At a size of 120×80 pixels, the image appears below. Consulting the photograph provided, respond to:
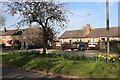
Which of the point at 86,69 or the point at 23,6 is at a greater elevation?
the point at 23,6

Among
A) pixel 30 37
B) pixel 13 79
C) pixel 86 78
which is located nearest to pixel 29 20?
pixel 13 79

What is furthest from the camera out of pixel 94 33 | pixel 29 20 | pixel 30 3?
pixel 94 33

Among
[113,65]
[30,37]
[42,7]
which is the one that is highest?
[42,7]

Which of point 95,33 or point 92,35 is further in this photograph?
point 95,33

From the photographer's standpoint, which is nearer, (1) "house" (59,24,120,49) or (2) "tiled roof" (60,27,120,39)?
(1) "house" (59,24,120,49)

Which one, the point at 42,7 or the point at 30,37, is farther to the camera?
the point at 30,37

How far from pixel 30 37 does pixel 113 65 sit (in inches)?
1222

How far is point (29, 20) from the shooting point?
13062 mm

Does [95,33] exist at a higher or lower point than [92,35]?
higher

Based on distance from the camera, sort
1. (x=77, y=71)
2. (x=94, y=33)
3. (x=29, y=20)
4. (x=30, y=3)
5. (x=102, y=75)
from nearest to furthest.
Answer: (x=102, y=75) → (x=77, y=71) → (x=30, y=3) → (x=29, y=20) → (x=94, y=33)

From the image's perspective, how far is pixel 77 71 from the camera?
6977 millimetres

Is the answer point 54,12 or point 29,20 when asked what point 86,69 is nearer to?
point 54,12

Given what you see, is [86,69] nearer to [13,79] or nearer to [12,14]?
[13,79]

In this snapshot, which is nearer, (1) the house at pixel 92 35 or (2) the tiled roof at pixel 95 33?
(1) the house at pixel 92 35
